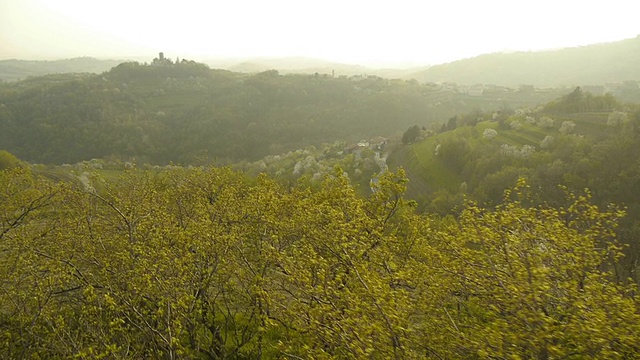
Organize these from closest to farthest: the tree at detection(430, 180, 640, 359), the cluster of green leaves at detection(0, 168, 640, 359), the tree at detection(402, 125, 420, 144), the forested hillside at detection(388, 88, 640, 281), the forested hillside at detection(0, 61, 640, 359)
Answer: the tree at detection(430, 180, 640, 359), the cluster of green leaves at detection(0, 168, 640, 359), the forested hillside at detection(0, 61, 640, 359), the forested hillside at detection(388, 88, 640, 281), the tree at detection(402, 125, 420, 144)

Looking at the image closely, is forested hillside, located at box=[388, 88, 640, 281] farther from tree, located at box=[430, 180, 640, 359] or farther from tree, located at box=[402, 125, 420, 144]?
tree, located at box=[430, 180, 640, 359]

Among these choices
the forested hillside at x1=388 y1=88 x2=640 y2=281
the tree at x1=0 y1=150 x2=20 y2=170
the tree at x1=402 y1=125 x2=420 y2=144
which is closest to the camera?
the forested hillside at x1=388 y1=88 x2=640 y2=281

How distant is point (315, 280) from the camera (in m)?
15.6

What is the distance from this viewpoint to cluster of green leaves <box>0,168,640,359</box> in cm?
1062

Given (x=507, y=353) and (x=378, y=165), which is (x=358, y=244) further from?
(x=378, y=165)

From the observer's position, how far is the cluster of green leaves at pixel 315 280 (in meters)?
10.6

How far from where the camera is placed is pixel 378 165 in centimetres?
12175

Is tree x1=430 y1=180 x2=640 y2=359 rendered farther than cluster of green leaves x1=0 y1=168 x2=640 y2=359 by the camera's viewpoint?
No

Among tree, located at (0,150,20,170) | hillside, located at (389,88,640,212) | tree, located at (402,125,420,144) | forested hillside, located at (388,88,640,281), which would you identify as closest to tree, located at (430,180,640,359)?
forested hillside, located at (388,88,640,281)

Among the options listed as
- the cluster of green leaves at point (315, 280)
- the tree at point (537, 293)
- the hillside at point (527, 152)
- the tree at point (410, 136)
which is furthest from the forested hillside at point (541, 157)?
the cluster of green leaves at point (315, 280)

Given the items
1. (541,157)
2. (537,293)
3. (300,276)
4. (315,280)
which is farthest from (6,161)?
(541,157)

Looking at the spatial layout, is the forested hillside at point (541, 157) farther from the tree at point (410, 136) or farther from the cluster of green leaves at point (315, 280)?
the cluster of green leaves at point (315, 280)

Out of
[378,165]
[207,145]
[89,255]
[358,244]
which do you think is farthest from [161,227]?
[207,145]

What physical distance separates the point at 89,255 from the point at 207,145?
7434 inches
